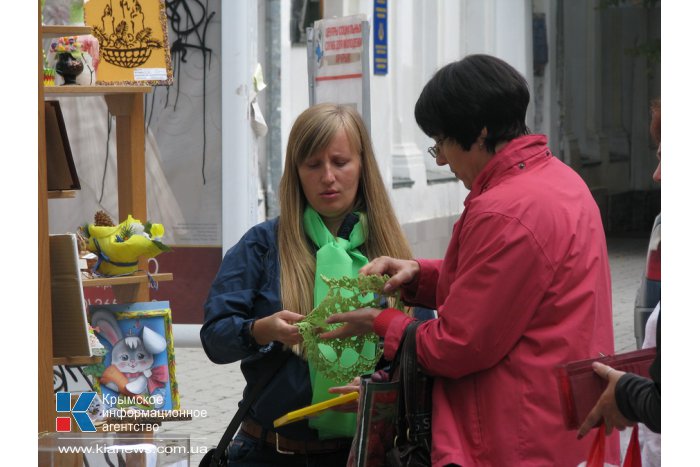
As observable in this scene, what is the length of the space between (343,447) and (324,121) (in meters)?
0.89

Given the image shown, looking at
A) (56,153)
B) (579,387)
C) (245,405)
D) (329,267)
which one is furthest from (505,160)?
(56,153)

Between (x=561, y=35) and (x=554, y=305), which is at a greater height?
(x=561, y=35)

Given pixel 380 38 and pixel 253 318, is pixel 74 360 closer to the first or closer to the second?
pixel 253 318

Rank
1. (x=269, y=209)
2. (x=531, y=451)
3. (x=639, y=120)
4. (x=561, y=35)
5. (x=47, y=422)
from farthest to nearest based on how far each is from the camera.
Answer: (x=639, y=120)
(x=561, y=35)
(x=269, y=209)
(x=47, y=422)
(x=531, y=451)

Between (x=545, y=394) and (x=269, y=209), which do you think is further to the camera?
(x=269, y=209)

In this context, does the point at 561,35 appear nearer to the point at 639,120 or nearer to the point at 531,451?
the point at 639,120

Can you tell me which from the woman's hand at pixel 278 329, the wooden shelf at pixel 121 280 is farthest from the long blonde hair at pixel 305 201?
the wooden shelf at pixel 121 280

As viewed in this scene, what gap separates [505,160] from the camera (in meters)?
2.91

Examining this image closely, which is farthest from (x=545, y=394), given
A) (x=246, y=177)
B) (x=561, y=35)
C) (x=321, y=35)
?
(x=561, y=35)

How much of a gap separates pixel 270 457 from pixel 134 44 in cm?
293

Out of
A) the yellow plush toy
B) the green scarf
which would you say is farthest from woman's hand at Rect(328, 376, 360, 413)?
the yellow plush toy

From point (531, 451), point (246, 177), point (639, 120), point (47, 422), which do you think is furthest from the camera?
point (639, 120)

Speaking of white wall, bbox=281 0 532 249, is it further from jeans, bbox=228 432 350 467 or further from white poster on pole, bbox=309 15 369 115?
jeans, bbox=228 432 350 467

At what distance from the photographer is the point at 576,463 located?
112 inches
